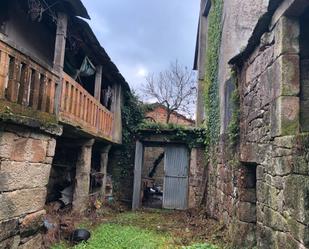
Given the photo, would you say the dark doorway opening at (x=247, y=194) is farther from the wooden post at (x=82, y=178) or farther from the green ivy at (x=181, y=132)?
the green ivy at (x=181, y=132)

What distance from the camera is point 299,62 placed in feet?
11.4

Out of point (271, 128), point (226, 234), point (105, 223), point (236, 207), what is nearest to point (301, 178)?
point (271, 128)

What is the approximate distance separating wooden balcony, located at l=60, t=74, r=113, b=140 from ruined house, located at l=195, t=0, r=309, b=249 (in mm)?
3102

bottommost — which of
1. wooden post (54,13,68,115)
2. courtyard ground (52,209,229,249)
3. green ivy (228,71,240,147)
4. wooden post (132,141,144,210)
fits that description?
courtyard ground (52,209,229,249)

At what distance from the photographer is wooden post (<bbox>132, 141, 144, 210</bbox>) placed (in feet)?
36.9

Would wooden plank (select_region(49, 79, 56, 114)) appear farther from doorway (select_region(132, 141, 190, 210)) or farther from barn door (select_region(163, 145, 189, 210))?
barn door (select_region(163, 145, 189, 210))

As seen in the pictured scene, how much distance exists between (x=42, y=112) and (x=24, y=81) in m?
0.66

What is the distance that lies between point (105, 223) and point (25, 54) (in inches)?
205

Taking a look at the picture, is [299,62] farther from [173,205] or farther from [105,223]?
[173,205]

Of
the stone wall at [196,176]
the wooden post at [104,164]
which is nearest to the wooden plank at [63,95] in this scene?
the wooden post at [104,164]

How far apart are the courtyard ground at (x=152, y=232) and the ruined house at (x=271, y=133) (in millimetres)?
747

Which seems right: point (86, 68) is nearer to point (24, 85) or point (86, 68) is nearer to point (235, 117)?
point (24, 85)

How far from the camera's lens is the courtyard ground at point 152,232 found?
6.17 meters

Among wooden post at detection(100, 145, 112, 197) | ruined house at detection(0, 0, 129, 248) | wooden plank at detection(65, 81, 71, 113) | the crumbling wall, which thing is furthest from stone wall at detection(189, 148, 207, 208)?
the crumbling wall
